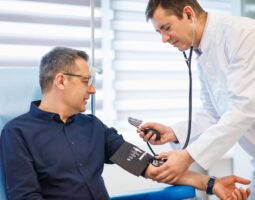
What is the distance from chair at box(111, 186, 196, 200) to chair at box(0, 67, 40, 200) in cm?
58

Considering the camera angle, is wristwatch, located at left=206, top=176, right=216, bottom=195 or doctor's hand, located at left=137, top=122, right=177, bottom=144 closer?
wristwatch, located at left=206, top=176, right=216, bottom=195

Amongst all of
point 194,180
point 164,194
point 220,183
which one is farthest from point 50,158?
point 220,183

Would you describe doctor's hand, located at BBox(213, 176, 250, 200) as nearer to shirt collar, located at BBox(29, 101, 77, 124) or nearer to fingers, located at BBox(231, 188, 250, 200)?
fingers, located at BBox(231, 188, 250, 200)

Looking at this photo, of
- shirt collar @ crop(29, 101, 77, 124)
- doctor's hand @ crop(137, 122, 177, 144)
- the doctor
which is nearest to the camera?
the doctor

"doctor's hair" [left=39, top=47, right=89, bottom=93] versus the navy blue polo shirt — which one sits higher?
"doctor's hair" [left=39, top=47, right=89, bottom=93]

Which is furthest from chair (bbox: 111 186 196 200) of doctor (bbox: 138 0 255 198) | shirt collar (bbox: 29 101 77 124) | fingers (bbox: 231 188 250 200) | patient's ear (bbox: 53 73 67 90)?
patient's ear (bbox: 53 73 67 90)

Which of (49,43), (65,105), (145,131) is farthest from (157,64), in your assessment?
(65,105)

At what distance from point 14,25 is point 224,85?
135 cm

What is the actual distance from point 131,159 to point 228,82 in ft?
1.69

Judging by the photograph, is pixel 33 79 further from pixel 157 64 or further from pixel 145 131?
pixel 157 64

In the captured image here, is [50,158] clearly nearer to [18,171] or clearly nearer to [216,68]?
[18,171]

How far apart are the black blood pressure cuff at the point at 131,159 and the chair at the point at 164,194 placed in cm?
9

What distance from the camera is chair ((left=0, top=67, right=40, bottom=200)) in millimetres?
1456

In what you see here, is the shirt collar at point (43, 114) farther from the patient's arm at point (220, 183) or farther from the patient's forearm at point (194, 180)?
the patient's forearm at point (194, 180)
